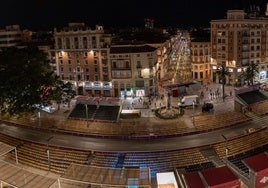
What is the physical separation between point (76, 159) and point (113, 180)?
1681 centimetres

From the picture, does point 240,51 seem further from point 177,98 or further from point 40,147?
point 40,147

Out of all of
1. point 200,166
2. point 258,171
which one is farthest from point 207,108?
point 258,171

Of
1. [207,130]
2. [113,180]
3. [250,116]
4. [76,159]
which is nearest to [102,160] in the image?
[76,159]

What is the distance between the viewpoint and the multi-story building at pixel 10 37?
107 metres

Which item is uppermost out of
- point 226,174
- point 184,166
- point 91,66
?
point 91,66

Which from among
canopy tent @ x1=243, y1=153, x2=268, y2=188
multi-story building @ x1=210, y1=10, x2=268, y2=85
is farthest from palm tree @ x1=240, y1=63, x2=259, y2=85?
canopy tent @ x1=243, y1=153, x2=268, y2=188

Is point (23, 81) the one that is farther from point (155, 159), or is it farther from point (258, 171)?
point (258, 171)

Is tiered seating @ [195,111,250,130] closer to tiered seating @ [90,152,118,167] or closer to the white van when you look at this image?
the white van

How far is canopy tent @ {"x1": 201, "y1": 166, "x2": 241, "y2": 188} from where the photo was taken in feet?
98.3

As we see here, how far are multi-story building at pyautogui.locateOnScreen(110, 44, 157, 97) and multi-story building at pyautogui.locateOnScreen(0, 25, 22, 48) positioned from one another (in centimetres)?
4660

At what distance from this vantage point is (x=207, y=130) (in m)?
53.6

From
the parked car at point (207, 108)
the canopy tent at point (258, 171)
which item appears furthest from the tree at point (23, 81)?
the canopy tent at point (258, 171)

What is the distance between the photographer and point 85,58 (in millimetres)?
81062

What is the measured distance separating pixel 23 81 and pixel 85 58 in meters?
27.2
